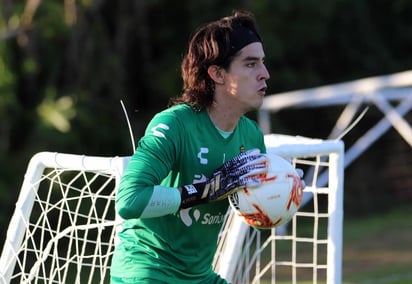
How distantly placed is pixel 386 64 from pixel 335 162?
1538cm

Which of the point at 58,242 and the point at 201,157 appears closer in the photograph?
the point at 201,157

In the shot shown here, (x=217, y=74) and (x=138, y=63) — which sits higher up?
(x=138, y=63)

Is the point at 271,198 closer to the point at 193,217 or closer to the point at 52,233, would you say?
the point at 193,217

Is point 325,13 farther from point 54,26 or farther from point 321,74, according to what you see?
point 54,26

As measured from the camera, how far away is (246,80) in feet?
13.1

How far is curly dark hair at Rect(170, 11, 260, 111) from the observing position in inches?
158

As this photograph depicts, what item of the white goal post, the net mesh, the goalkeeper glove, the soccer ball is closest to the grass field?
the white goal post

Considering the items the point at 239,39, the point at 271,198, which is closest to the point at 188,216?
the point at 271,198

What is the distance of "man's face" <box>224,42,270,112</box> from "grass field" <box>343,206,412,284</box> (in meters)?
6.46

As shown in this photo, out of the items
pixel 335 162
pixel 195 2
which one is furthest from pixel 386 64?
pixel 335 162

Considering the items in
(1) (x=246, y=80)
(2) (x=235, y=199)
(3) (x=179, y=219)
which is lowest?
(3) (x=179, y=219)

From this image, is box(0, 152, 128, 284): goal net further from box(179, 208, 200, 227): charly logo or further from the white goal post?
box(179, 208, 200, 227): charly logo

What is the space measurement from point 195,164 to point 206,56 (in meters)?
0.48

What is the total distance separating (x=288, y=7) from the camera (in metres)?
18.6
